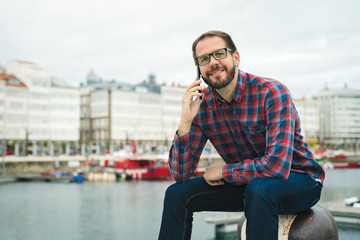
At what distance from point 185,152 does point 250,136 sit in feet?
1.32

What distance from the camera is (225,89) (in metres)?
2.71

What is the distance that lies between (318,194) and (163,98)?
264 ft

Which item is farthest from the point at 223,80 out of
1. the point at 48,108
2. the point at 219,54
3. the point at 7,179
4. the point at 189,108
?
the point at 48,108

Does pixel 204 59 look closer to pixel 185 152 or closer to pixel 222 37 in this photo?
pixel 222 37

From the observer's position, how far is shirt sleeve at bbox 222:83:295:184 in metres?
2.44

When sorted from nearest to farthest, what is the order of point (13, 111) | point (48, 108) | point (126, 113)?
point (13, 111)
point (48, 108)
point (126, 113)

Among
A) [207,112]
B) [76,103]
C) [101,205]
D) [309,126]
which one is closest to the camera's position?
[207,112]

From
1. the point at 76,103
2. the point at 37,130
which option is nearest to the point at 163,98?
the point at 76,103

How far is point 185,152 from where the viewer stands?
2.82 meters

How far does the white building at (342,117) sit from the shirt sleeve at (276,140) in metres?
114

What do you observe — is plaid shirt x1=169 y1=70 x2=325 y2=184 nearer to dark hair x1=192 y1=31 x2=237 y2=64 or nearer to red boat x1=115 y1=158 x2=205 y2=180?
dark hair x1=192 y1=31 x2=237 y2=64

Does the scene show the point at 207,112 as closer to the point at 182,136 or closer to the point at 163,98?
the point at 182,136

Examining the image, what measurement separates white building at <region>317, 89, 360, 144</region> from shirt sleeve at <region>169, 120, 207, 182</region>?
372ft

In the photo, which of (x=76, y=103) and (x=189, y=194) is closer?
(x=189, y=194)
